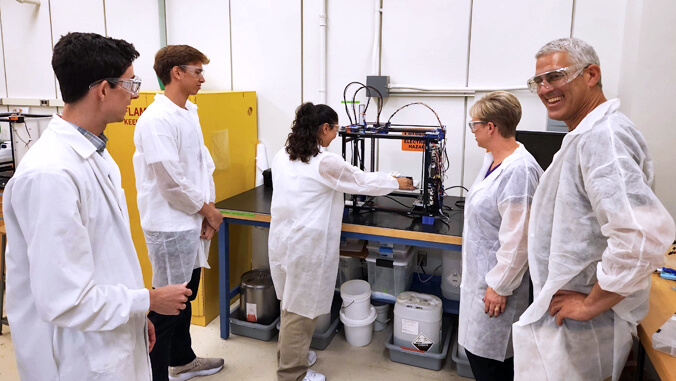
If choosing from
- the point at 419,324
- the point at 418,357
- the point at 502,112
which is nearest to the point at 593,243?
the point at 502,112

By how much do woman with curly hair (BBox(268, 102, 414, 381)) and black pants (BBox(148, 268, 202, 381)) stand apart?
0.48 meters

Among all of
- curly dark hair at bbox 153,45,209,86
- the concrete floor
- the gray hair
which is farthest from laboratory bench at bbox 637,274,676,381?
curly dark hair at bbox 153,45,209,86

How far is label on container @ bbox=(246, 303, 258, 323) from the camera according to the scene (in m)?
2.90

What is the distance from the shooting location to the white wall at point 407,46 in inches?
89.4

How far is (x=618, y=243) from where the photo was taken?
111cm

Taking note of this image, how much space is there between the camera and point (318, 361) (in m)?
2.69

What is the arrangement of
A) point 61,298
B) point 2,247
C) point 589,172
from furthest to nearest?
1. point 2,247
2. point 589,172
3. point 61,298

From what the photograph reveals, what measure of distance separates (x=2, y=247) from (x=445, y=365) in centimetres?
269

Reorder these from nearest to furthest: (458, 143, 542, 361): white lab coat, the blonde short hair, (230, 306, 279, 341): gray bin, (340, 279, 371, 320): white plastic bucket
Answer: (458, 143, 542, 361): white lab coat
the blonde short hair
(340, 279, 371, 320): white plastic bucket
(230, 306, 279, 341): gray bin

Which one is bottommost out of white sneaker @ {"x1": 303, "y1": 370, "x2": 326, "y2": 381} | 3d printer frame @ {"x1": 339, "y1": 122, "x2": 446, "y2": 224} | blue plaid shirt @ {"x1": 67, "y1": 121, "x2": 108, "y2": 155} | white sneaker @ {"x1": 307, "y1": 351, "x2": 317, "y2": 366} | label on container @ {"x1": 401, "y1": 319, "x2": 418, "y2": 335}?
white sneaker @ {"x1": 307, "y1": 351, "x2": 317, "y2": 366}

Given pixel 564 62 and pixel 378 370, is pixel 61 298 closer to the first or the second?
pixel 564 62

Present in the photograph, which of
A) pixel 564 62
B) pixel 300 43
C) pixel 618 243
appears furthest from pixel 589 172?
pixel 300 43

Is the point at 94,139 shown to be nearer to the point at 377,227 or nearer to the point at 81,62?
the point at 81,62

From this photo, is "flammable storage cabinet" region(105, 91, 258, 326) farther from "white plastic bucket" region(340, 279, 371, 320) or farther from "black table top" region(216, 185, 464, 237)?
"white plastic bucket" region(340, 279, 371, 320)
